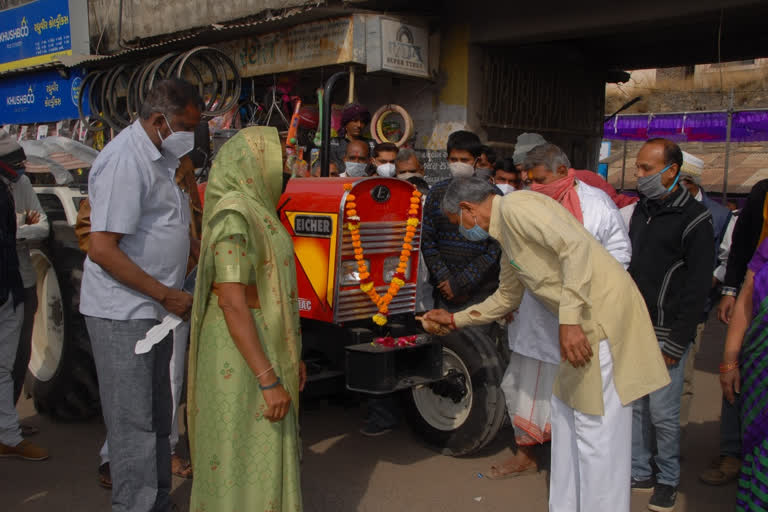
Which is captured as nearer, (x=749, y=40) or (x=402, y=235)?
(x=402, y=235)

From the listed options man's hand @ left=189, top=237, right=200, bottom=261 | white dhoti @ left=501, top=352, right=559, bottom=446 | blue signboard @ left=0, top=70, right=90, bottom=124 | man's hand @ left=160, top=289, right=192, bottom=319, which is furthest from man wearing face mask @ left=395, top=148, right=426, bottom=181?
blue signboard @ left=0, top=70, right=90, bottom=124

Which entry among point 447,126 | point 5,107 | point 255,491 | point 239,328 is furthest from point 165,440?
point 5,107

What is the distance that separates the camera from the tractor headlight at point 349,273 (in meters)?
3.95

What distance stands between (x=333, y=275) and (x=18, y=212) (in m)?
2.07

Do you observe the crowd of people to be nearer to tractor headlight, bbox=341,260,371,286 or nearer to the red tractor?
the red tractor

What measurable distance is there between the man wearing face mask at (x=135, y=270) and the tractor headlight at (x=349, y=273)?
119 centimetres

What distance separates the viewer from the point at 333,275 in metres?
3.89

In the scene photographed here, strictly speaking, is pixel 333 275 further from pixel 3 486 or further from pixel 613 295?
pixel 3 486

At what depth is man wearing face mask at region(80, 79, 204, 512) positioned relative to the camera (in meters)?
2.68

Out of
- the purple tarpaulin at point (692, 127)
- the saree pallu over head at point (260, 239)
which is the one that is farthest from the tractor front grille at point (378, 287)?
the purple tarpaulin at point (692, 127)

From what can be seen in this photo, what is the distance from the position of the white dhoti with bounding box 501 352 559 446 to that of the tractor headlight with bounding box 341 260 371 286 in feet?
3.37

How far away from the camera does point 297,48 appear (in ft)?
29.0

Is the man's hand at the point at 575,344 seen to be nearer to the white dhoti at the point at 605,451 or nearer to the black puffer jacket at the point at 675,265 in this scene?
the white dhoti at the point at 605,451

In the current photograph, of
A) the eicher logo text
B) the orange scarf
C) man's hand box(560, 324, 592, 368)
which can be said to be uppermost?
the orange scarf
